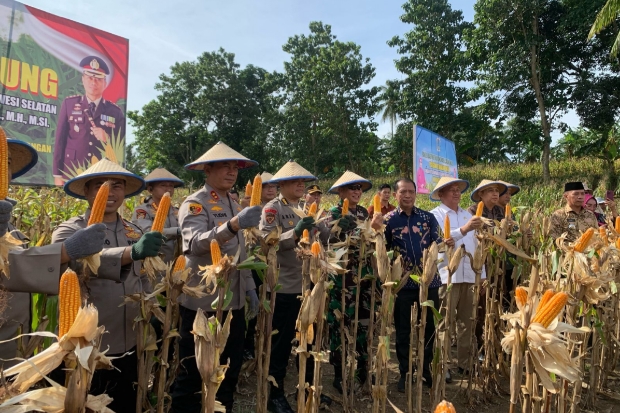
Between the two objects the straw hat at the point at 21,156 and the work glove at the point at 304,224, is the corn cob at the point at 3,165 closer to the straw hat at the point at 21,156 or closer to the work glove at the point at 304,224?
the straw hat at the point at 21,156

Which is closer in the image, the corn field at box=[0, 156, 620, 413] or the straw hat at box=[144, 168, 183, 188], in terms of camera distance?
the corn field at box=[0, 156, 620, 413]

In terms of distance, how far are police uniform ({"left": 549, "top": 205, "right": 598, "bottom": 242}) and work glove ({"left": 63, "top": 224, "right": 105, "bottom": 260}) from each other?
176 inches

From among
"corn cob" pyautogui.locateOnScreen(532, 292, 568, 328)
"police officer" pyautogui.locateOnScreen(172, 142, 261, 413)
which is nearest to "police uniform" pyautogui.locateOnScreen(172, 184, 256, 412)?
"police officer" pyautogui.locateOnScreen(172, 142, 261, 413)

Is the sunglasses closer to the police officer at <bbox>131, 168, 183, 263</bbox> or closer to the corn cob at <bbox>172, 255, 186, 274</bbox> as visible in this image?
the police officer at <bbox>131, 168, 183, 263</bbox>

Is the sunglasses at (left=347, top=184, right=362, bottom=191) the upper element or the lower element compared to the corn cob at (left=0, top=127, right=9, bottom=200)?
upper

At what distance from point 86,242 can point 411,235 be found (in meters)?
2.77

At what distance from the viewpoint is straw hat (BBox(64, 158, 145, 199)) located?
231 cm

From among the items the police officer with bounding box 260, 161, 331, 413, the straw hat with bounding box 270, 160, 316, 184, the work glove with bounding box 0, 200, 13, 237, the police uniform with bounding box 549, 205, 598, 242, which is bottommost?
the police officer with bounding box 260, 161, 331, 413

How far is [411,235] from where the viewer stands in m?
3.81

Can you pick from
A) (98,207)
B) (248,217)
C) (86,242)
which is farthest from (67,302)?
(248,217)

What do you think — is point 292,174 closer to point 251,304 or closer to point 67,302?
point 251,304

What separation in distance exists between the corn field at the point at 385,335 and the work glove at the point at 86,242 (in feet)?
1.38

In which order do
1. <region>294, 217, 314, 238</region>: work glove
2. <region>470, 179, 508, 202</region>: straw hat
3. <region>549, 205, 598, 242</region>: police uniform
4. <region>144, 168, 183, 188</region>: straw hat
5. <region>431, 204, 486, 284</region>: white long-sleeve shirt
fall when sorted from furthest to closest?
1. <region>144, 168, 183, 188</region>: straw hat
2. <region>470, 179, 508, 202</region>: straw hat
3. <region>549, 205, 598, 242</region>: police uniform
4. <region>431, 204, 486, 284</region>: white long-sleeve shirt
5. <region>294, 217, 314, 238</region>: work glove

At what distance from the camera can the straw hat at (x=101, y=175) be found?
A: 231 cm
